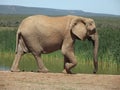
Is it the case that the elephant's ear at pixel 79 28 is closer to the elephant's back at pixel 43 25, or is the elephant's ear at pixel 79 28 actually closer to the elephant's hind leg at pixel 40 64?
the elephant's back at pixel 43 25

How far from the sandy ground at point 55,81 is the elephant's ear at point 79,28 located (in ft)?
2.61

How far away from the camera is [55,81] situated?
823 centimetres

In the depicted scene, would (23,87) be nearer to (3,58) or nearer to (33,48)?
(33,48)

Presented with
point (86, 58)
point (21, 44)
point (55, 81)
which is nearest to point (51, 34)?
point (21, 44)

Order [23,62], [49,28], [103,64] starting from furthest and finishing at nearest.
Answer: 1. [23,62]
2. [103,64]
3. [49,28]

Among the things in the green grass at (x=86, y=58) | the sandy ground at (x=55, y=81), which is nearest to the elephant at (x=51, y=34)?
the sandy ground at (x=55, y=81)

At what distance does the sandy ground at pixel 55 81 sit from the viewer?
7977 millimetres

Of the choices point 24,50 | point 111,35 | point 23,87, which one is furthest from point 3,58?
point 23,87

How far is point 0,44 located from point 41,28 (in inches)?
401

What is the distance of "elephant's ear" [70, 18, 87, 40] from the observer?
8727 millimetres

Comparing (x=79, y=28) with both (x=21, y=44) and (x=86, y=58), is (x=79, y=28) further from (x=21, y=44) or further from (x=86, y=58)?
(x=86, y=58)

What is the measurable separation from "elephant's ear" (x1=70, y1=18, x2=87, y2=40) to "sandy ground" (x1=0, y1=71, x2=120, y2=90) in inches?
31.3

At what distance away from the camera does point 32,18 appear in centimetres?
881

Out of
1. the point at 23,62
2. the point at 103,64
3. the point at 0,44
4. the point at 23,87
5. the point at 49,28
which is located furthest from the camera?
the point at 0,44
